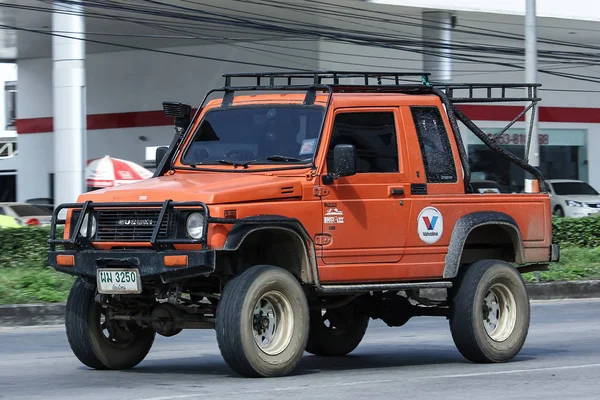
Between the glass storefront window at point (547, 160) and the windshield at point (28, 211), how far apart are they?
14746 millimetres

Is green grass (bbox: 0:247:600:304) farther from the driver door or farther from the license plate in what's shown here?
the driver door

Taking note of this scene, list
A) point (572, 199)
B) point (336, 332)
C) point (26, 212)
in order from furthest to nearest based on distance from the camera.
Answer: point (572, 199), point (26, 212), point (336, 332)

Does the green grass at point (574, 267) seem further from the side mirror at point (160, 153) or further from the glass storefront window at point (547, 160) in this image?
the glass storefront window at point (547, 160)

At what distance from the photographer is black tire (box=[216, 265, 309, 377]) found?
26.1 feet

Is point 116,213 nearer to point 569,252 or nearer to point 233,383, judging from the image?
point 233,383

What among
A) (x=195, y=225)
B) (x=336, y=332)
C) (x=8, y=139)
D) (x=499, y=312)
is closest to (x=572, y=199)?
(x=8, y=139)

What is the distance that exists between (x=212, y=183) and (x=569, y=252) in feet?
43.1

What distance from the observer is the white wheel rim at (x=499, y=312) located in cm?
968

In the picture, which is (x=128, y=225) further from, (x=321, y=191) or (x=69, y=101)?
(x=69, y=101)

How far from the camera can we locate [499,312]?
9805 mm

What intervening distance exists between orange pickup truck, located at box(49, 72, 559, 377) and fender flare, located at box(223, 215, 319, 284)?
0.04ft

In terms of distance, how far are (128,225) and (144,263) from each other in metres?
0.36

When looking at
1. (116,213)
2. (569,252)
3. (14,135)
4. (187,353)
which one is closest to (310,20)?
(569,252)

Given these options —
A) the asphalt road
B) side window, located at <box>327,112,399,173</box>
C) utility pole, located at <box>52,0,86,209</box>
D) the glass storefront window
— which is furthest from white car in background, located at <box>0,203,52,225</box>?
side window, located at <box>327,112,399,173</box>
